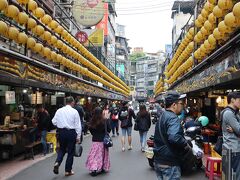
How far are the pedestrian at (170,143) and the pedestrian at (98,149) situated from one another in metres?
5.14

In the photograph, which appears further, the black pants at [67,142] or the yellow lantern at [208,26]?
the yellow lantern at [208,26]

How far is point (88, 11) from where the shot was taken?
2156 cm

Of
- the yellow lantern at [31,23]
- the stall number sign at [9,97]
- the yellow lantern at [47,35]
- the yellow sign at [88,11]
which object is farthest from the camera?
the yellow sign at [88,11]

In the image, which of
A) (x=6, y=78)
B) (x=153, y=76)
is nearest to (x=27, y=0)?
(x=6, y=78)

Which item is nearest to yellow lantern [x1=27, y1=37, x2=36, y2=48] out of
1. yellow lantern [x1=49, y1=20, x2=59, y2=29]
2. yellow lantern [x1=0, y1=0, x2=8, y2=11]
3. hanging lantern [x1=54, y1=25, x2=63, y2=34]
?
yellow lantern [x1=0, y1=0, x2=8, y2=11]

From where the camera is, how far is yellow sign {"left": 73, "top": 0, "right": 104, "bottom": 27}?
2131 cm

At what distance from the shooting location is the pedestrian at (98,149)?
10127mm

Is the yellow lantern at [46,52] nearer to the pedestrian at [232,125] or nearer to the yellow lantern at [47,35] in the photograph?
the yellow lantern at [47,35]

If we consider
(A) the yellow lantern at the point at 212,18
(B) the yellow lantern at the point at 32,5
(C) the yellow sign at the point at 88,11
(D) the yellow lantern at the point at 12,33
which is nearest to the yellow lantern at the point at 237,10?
(A) the yellow lantern at the point at 212,18

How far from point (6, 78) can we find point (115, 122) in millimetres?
13420

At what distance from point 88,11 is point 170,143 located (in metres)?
17.7

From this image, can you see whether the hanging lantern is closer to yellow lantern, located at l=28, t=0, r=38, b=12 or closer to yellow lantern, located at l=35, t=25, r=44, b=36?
yellow lantern, located at l=35, t=25, r=44, b=36

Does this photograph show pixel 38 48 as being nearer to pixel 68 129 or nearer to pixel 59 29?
pixel 59 29

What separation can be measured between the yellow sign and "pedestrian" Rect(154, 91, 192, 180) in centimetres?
1689
